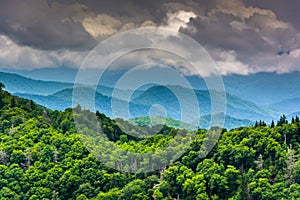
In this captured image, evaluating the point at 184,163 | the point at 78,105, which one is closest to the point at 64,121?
the point at 78,105

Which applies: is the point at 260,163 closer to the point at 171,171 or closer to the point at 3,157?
the point at 171,171

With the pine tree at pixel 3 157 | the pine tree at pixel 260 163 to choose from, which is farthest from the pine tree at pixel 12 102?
the pine tree at pixel 260 163

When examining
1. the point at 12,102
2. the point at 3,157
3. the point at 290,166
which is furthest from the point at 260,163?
the point at 12,102

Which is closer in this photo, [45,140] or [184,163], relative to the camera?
[184,163]

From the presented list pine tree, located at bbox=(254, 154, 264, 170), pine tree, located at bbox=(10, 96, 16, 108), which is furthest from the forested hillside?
pine tree, located at bbox=(10, 96, 16, 108)

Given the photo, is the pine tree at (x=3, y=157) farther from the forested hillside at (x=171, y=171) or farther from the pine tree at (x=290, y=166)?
the pine tree at (x=290, y=166)

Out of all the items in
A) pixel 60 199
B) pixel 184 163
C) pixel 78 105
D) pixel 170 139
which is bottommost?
pixel 60 199

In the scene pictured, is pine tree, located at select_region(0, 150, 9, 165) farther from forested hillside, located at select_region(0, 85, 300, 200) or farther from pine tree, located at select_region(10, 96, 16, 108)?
pine tree, located at select_region(10, 96, 16, 108)

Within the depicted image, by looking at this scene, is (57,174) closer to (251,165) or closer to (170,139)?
(170,139)
